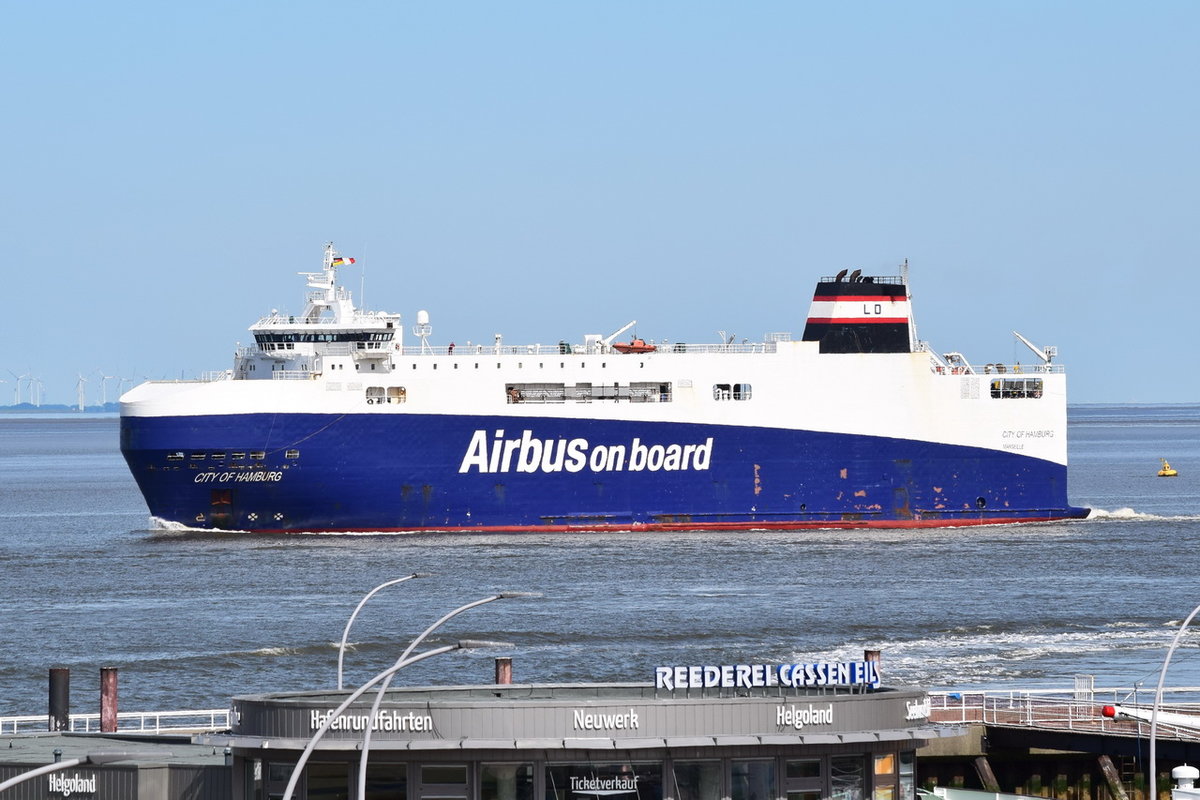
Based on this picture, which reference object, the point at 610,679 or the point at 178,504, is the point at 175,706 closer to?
the point at 610,679

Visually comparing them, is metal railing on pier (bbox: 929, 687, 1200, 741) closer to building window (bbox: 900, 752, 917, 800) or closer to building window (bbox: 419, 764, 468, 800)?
building window (bbox: 900, 752, 917, 800)

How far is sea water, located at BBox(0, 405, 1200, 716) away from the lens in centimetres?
4178

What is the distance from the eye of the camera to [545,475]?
65.5m

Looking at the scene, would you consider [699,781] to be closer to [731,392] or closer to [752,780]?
[752,780]

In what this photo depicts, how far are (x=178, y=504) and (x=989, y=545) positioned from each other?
2563 cm

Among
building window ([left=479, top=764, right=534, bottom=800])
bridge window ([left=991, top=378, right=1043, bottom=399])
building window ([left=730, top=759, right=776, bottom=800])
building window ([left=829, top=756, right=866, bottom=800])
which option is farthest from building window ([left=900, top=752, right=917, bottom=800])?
bridge window ([left=991, top=378, right=1043, bottom=399])

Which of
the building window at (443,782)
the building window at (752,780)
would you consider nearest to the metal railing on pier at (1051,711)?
the building window at (752,780)

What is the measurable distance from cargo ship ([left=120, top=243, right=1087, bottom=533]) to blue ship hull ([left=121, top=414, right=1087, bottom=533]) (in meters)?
0.06

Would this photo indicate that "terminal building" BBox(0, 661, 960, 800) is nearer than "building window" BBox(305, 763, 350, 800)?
Yes

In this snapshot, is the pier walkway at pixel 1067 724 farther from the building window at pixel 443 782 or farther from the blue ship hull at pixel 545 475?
the blue ship hull at pixel 545 475

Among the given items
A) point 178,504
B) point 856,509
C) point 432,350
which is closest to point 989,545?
point 856,509

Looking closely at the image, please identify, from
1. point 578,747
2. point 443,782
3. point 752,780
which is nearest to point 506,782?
point 443,782

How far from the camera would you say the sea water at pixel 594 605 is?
1645 inches

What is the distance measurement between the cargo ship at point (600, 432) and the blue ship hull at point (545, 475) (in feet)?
0.21
